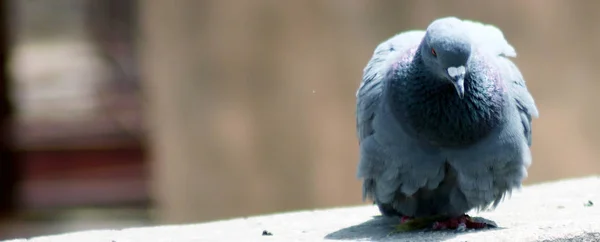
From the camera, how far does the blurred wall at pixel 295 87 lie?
8.91 m

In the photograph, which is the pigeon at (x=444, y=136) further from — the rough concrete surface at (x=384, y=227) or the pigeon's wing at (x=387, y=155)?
the rough concrete surface at (x=384, y=227)

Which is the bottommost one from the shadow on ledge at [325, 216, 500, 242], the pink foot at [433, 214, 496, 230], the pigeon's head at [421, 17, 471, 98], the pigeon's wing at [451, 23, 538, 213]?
the shadow on ledge at [325, 216, 500, 242]

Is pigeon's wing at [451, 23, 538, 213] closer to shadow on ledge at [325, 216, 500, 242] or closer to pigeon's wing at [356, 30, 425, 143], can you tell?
shadow on ledge at [325, 216, 500, 242]

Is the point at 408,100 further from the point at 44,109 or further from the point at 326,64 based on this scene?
the point at 44,109

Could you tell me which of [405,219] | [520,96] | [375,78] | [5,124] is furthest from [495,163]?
[5,124]

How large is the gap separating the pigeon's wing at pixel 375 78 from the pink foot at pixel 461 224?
52cm

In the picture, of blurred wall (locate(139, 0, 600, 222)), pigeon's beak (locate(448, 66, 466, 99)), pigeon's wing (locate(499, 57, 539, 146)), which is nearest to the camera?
pigeon's beak (locate(448, 66, 466, 99))

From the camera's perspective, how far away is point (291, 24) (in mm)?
8992

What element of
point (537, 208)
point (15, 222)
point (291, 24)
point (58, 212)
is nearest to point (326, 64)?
point (291, 24)

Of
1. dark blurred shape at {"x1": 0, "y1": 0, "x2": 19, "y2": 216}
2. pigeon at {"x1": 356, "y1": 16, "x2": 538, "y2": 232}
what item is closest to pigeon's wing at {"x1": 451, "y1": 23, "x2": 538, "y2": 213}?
pigeon at {"x1": 356, "y1": 16, "x2": 538, "y2": 232}

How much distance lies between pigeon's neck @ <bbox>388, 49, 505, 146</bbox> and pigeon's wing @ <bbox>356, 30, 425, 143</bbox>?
0.21 m

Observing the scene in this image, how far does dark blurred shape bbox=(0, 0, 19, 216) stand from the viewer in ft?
39.4

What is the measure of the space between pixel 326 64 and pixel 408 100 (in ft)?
14.4

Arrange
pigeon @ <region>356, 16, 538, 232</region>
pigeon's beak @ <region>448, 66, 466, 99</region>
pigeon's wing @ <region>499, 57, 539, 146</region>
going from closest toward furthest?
1. pigeon's beak @ <region>448, 66, 466, 99</region>
2. pigeon @ <region>356, 16, 538, 232</region>
3. pigeon's wing @ <region>499, 57, 539, 146</region>
